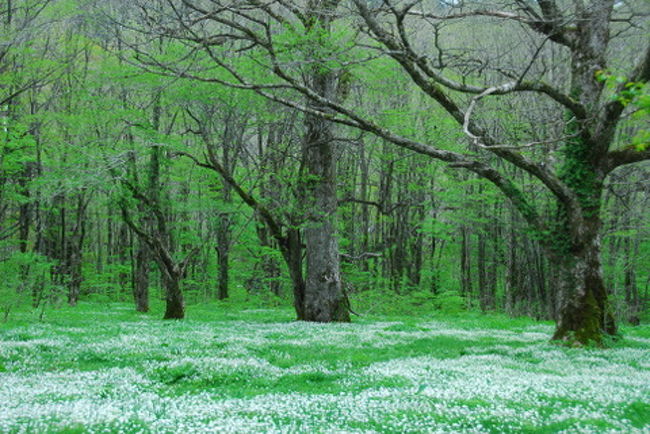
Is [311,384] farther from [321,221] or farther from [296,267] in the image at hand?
[296,267]

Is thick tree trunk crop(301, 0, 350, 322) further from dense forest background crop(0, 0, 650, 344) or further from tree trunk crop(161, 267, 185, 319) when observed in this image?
tree trunk crop(161, 267, 185, 319)

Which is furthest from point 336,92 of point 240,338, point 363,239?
point 363,239

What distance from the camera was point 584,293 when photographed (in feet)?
47.5

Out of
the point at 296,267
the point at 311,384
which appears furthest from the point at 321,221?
the point at 311,384

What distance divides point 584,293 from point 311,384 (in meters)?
9.19

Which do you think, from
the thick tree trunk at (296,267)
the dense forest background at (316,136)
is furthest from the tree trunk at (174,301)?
the thick tree trunk at (296,267)

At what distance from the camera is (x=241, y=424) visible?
6141mm

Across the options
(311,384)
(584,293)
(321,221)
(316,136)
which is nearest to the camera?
(311,384)

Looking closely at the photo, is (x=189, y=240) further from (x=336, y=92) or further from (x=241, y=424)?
(x=241, y=424)

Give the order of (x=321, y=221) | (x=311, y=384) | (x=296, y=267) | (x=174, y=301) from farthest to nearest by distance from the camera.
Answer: (x=174, y=301) → (x=296, y=267) → (x=321, y=221) → (x=311, y=384)

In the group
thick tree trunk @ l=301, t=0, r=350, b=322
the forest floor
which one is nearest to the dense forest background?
thick tree trunk @ l=301, t=0, r=350, b=322

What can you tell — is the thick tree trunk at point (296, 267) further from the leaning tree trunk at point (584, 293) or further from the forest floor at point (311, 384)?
the leaning tree trunk at point (584, 293)

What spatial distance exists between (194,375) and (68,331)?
929 cm

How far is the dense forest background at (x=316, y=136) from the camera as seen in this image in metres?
14.9
